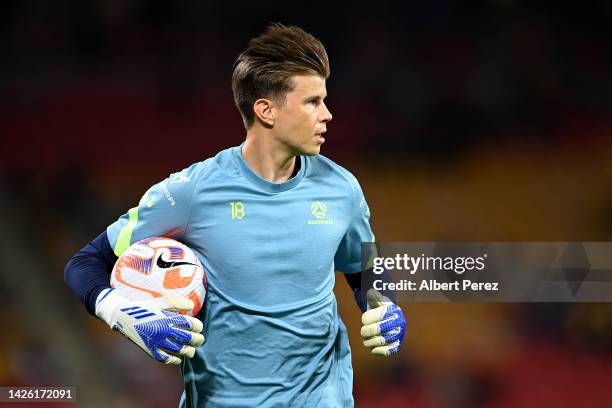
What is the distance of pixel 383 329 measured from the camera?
255 centimetres

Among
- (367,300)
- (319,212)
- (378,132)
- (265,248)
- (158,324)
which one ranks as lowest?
(158,324)

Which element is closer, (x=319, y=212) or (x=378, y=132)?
(x=319, y=212)

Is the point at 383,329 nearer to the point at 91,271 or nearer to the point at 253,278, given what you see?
the point at 253,278

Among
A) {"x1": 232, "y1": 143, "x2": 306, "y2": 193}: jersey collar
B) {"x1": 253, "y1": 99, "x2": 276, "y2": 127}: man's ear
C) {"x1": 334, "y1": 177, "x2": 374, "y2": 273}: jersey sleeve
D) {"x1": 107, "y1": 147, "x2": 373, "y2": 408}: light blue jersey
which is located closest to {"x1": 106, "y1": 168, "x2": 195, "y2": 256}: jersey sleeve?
{"x1": 107, "y1": 147, "x2": 373, "y2": 408}: light blue jersey

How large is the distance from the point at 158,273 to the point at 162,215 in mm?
197

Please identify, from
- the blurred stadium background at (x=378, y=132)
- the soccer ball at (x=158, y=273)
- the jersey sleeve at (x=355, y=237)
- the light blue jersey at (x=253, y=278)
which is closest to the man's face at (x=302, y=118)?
the light blue jersey at (x=253, y=278)

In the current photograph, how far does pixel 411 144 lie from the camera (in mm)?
5688

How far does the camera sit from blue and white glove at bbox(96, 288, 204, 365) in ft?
7.39

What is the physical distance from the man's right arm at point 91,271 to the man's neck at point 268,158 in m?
0.49

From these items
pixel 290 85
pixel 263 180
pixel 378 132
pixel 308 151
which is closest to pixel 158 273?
pixel 263 180

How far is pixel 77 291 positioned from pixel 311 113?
829 mm

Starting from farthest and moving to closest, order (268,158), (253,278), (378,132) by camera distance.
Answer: (378,132)
(268,158)
(253,278)

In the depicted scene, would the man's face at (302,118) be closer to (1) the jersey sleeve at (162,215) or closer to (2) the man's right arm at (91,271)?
(1) the jersey sleeve at (162,215)

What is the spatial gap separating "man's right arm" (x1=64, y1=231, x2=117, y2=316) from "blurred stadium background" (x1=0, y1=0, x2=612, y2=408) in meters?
3.06
